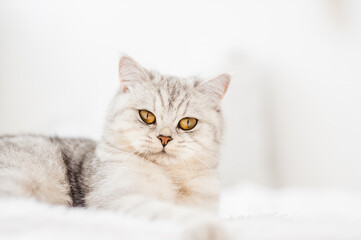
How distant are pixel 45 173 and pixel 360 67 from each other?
8.64 feet

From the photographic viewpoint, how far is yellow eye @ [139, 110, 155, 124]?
117 centimetres

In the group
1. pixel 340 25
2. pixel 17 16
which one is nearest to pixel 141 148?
pixel 17 16

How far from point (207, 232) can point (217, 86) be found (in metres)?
0.82

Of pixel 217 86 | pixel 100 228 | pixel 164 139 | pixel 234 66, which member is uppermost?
pixel 234 66

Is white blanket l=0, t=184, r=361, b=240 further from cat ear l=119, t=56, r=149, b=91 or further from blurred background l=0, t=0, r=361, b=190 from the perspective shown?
blurred background l=0, t=0, r=361, b=190

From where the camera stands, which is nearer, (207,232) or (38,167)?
(207,232)

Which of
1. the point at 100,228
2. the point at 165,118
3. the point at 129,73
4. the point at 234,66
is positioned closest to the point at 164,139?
the point at 165,118

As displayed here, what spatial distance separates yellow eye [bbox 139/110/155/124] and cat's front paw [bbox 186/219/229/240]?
595mm

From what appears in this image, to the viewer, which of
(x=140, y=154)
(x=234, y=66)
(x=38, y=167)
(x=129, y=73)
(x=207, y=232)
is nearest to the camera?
(x=207, y=232)

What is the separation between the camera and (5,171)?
2.98 ft

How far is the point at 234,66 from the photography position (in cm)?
294

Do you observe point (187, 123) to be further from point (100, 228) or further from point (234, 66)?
point (234, 66)

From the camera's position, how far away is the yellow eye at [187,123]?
1183 millimetres

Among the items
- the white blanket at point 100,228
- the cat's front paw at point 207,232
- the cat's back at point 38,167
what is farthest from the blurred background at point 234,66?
the cat's front paw at point 207,232
